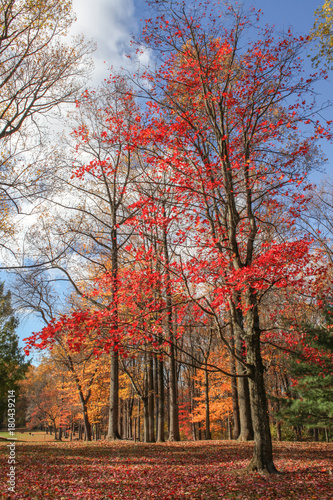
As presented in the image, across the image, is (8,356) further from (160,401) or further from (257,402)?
(257,402)

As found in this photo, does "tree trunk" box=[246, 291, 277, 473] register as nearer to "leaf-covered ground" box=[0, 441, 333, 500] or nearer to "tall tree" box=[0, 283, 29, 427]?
"leaf-covered ground" box=[0, 441, 333, 500]

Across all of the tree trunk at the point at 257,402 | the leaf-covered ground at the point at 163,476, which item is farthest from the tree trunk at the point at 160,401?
the tree trunk at the point at 257,402

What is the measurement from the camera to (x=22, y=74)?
31.0 ft

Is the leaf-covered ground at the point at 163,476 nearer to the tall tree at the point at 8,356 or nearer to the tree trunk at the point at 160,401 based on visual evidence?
the tree trunk at the point at 160,401

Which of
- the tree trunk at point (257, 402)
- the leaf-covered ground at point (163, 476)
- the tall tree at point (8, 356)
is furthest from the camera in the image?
the tall tree at point (8, 356)

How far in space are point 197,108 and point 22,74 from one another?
17.9 ft

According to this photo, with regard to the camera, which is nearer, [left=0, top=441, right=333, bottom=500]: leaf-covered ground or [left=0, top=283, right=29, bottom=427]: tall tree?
[left=0, top=441, right=333, bottom=500]: leaf-covered ground

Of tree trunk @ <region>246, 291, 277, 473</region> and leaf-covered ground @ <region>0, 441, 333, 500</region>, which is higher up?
tree trunk @ <region>246, 291, 277, 473</region>

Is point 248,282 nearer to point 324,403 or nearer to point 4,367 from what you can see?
point 324,403

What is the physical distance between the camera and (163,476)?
632 centimetres

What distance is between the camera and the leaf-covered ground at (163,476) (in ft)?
16.5

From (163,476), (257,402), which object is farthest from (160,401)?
(257,402)

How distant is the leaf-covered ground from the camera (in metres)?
5.02

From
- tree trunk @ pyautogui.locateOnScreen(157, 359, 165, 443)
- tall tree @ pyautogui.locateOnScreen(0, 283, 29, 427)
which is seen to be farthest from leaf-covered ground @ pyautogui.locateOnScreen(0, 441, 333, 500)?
tall tree @ pyautogui.locateOnScreen(0, 283, 29, 427)
